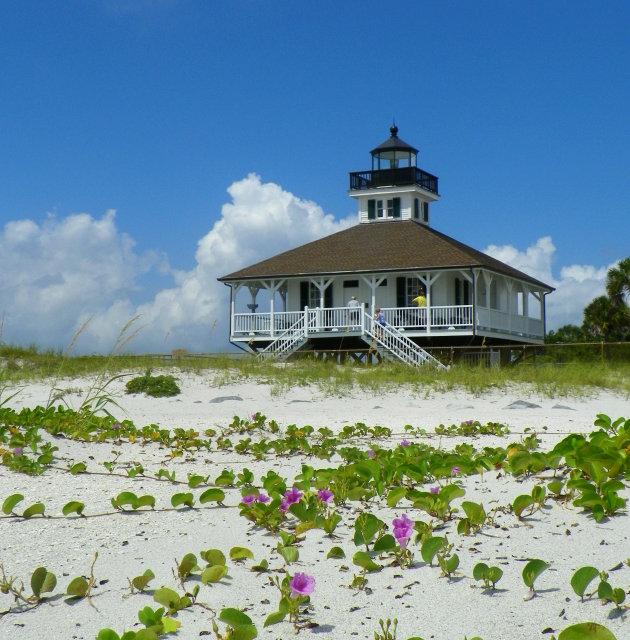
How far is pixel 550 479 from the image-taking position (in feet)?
17.4

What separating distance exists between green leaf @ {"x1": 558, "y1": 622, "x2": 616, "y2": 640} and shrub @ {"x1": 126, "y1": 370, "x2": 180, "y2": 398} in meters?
13.0

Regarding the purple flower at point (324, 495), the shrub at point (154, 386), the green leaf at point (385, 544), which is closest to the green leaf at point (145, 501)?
the purple flower at point (324, 495)

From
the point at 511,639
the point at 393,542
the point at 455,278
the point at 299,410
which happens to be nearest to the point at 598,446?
the point at 393,542

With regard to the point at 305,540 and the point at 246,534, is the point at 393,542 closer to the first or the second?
the point at 305,540

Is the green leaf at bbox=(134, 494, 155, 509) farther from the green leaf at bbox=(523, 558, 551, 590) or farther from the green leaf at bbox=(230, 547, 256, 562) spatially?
the green leaf at bbox=(523, 558, 551, 590)

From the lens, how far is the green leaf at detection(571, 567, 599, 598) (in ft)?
11.1

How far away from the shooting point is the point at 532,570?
3555mm

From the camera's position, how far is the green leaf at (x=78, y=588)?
12.5ft

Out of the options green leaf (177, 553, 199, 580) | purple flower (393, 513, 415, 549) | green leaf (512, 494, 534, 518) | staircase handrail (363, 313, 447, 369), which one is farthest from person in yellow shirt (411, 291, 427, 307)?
green leaf (177, 553, 199, 580)

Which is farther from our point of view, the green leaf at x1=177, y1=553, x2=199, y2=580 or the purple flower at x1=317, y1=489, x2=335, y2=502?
the purple flower at x1=317, y1=489, x2=335, y2=502

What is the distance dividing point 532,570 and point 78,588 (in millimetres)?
1917

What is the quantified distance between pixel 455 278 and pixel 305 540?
31.0 meters

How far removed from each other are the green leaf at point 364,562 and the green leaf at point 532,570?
694 millimetres

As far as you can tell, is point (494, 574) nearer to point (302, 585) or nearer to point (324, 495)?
point (302, 585)
